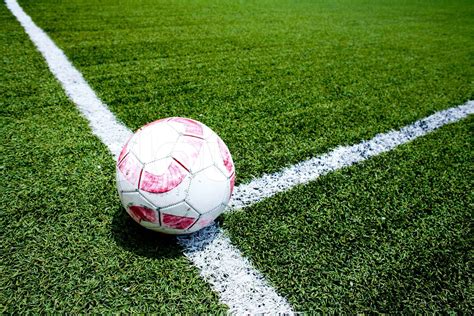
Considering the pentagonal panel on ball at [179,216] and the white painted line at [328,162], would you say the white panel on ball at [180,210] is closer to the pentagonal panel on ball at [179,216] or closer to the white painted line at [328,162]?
the pentagonal panel on ball at [179,216]

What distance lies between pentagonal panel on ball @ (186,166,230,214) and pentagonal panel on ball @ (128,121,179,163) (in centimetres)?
19

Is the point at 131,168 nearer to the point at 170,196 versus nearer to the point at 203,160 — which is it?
the point at 170,196

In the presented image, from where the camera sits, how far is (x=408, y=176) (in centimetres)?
262

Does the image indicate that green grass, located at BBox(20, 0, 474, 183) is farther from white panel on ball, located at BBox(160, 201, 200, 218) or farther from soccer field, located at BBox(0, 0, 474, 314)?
white panel on ball, located at BBox(160, 201, 200, 218)

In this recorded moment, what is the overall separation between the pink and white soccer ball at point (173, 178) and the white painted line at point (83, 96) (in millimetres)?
914

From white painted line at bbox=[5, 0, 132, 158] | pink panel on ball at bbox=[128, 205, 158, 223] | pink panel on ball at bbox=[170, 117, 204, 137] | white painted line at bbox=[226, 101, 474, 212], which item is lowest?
white painted line at bbox=[226, 101, 474, 212]

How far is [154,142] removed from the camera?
68.8 inches

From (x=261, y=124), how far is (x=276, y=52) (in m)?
2.43

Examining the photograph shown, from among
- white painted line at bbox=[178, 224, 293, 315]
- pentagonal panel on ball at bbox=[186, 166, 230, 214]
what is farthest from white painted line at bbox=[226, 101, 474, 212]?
pentagonal panel on ball at bbox=[186, 166, 230, 214]

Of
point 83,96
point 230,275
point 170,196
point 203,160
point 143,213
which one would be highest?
point 203,160

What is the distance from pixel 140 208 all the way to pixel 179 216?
19 centimetres

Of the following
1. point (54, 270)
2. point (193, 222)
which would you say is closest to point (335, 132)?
point (193, 222)

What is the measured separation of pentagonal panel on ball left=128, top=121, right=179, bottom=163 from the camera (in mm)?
1708

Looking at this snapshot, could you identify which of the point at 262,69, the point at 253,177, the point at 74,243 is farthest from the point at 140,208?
the point at 262,69
